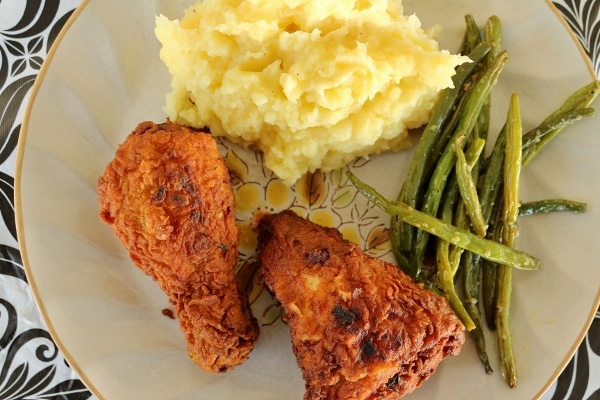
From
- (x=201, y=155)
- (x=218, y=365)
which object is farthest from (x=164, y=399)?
(x=201, y=155)

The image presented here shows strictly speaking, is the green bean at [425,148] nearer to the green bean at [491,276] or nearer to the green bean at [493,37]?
the green bean at [493,37]

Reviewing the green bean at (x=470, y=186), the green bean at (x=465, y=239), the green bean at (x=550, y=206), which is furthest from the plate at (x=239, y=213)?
the green bean at (x=470, y=186)

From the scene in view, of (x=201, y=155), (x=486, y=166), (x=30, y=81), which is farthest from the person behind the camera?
(x=30, y=81)

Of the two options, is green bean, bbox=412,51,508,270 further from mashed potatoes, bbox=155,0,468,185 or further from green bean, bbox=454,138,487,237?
mashed potatoes, bbox=155,0,468,185

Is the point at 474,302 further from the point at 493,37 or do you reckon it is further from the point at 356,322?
the point at 493,37

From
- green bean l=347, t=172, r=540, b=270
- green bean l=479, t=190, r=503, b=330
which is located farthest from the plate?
green bean l=347, t=172, r=540, b=270

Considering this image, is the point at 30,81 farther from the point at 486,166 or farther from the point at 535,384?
the point at 535,384

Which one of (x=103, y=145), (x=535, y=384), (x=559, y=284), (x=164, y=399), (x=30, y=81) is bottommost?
(x=535, y=384)

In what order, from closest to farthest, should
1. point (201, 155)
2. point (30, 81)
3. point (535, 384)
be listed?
point (201, 155) → point (535, 384) → point (30, 81)
